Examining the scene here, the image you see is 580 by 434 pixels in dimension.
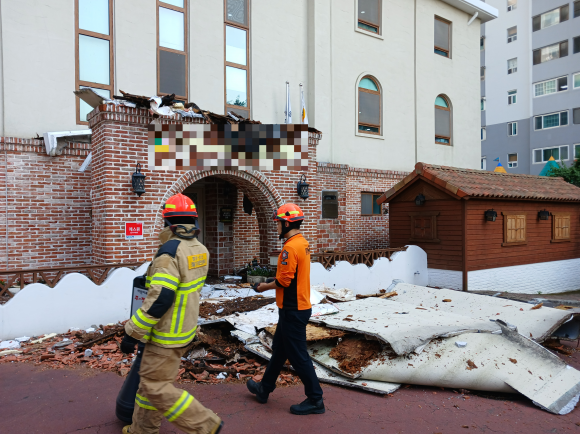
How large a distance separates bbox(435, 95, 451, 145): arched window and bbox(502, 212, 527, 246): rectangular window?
18.8 feet

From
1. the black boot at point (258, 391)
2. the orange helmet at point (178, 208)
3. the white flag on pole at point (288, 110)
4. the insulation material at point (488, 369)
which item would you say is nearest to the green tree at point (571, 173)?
the white flag on pole at point (288, 110)

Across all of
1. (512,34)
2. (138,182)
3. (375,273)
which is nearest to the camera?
(138,182)

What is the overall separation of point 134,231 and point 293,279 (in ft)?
15.4

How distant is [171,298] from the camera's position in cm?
304

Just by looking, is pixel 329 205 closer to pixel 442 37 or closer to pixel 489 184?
pixel 489 184

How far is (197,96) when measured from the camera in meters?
11.0

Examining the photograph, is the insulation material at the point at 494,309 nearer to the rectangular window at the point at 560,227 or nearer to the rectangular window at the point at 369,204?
the rectangular window at the point at 369,204

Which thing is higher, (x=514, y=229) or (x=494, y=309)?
(x=514, y=229)

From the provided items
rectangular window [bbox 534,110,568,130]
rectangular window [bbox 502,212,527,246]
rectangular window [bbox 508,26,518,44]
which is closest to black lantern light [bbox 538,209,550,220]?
rectangular window [bbox 502,212,527,246]

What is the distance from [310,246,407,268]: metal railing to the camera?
9422mm

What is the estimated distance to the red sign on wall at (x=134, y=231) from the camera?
761 centimetres

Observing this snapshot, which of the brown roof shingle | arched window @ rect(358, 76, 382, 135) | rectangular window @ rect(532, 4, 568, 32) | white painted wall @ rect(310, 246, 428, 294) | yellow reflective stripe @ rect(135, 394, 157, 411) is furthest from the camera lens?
rectangular window @ rect(532, 4, 568, 32)

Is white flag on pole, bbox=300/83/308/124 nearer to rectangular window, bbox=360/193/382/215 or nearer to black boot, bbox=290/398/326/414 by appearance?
rectangular window, bbox=360/193/382/215

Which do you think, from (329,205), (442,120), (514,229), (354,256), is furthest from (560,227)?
(354,256)
